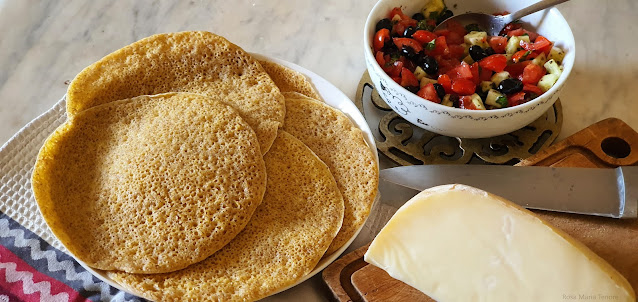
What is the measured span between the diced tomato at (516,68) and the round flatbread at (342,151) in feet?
Result: 1.70

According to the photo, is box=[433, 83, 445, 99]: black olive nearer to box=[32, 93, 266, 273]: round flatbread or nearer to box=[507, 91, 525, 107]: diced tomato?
box=[507, 91, 525, 107]: diced tomato

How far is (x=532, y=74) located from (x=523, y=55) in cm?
8

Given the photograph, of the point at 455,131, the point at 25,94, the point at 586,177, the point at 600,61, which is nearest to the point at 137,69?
the point at 25,94

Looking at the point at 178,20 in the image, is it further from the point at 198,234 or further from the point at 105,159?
the point at 198,234

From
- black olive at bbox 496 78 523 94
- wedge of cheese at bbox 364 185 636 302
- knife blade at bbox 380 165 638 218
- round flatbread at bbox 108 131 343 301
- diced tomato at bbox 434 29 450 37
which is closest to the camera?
wedge of cheese at bbox 364 185 636 302

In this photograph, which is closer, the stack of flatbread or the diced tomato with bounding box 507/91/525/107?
the stack of flatbread

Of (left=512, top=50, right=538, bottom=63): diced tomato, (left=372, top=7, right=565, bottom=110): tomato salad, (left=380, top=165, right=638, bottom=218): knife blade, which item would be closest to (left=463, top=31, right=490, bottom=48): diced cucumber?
(left=372, top=7, right=565, bottom=110): tomato salad

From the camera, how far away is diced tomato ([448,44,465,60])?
6.21 ft

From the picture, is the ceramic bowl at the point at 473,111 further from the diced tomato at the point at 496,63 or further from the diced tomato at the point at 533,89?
the diced tomato at the point at 496,63

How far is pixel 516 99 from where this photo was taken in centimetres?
174

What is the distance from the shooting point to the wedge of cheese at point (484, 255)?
4.62 feet

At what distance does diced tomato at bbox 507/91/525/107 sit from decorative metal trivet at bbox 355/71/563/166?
0.21 meters

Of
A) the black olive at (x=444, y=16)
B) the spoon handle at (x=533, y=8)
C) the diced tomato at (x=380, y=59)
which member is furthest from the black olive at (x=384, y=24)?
the spoon handle at (x=533, y=8)

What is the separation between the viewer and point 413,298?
1.54m
